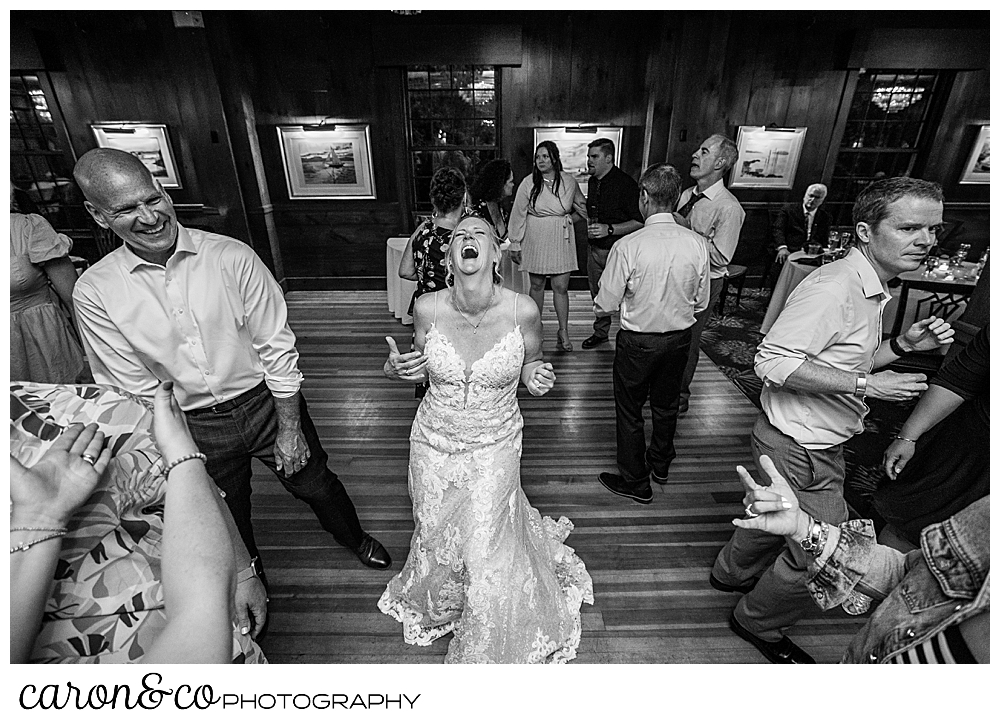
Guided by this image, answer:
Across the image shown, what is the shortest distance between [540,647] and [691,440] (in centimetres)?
202

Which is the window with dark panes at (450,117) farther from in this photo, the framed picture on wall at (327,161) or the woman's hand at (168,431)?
the woman's hand at (168,431)

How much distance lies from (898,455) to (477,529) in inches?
64.1

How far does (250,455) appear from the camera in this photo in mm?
1921

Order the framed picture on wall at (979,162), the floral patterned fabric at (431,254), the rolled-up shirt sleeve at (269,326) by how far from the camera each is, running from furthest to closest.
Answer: the framed picture on wall at (979,162) → the floral patterned fabric at (431,254) → the rolled-up shirt sleeve at (269,326)

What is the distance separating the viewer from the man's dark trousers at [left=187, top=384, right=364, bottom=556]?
1.79 m

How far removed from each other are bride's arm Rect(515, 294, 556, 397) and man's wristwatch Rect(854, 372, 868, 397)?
40.0 inches

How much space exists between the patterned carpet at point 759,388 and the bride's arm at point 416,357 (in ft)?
8.48

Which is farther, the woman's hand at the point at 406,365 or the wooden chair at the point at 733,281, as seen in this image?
the wooden chair at the point at 733,281

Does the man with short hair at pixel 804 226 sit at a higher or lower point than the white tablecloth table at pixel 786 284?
higher

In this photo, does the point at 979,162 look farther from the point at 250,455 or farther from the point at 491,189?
the point at 250,455

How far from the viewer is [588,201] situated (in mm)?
6434

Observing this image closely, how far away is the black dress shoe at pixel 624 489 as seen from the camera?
9.13 feet

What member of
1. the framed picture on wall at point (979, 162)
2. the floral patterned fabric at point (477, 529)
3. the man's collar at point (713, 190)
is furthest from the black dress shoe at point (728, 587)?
the framed picture on wall at point (979, 162)

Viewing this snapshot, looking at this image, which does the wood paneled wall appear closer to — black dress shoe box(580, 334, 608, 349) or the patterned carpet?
the patterned carpet
